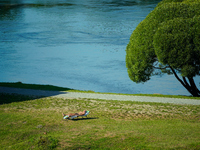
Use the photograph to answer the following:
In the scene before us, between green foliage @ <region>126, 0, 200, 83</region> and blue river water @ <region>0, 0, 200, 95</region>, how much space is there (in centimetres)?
1174

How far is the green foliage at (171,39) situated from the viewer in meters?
18.5

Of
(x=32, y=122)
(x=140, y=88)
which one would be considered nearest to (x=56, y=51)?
(x=140, y=88)

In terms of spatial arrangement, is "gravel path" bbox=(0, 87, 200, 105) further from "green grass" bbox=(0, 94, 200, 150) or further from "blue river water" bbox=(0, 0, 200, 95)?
"blue river water" bbox=(0, 0, 200, 95)

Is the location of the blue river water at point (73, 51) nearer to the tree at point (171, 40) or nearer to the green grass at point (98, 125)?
the tree at point (171, 40)

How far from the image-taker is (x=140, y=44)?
20234 mm

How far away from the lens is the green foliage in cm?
1855

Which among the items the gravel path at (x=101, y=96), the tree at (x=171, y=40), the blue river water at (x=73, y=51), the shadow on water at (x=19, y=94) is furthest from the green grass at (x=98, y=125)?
the blue river water at (x=73, y=51)

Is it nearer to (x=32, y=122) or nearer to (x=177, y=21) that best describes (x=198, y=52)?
(x=177, y=21)

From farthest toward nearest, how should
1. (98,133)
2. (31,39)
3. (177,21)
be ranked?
(31,39)
(177,21)
(98,133)

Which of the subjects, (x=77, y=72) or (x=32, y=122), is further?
(x=77, y=72)

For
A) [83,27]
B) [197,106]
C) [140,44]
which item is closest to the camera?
[197,106]

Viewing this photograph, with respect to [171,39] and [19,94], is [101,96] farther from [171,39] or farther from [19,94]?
[171,39]

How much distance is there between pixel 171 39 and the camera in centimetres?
1864

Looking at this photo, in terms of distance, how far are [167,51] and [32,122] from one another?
10397 mm
